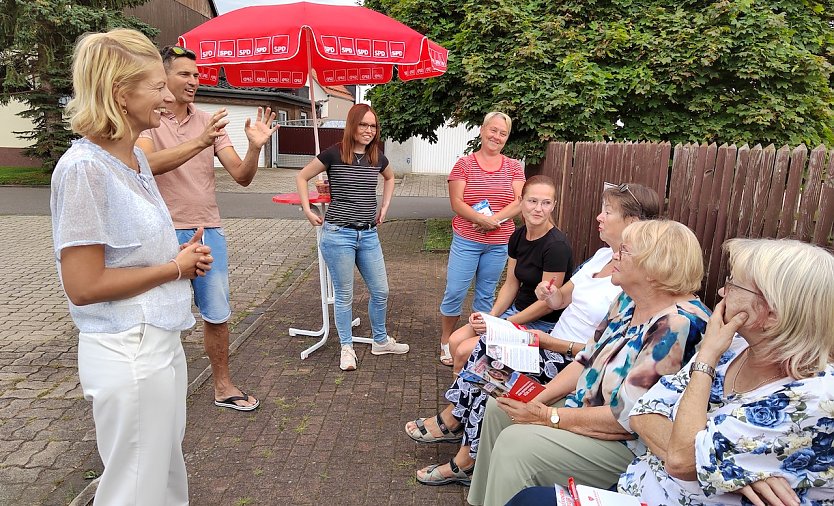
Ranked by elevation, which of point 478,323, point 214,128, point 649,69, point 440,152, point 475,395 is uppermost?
point 649,69

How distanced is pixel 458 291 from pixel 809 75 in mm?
6139

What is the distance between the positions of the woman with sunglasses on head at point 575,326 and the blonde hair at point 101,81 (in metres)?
1.95

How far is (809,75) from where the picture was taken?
735 cm

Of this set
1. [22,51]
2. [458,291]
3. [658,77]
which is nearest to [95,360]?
[458,291]

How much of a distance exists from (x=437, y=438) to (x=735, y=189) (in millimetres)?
2283

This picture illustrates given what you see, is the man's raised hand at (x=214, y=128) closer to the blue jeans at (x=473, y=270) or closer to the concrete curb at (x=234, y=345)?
the concrete curb at (x=234, y=345)

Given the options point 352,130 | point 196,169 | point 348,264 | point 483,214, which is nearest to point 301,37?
point 352,130

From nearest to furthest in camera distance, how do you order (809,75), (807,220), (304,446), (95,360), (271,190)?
(95,360) < (807,220) < (304,446) < (809,75) < (271,190)

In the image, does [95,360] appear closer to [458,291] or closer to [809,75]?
[458,291]

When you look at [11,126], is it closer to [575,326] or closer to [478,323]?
[478,323]

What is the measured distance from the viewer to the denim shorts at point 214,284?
3.45 metres

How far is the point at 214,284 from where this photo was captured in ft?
11.4

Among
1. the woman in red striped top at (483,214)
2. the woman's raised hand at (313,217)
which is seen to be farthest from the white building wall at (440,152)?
the woman's raised hand at (313,217)

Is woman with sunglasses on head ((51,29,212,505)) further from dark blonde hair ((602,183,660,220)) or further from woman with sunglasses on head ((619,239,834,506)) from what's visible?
dark blonde hair ((602,183,660,220))
